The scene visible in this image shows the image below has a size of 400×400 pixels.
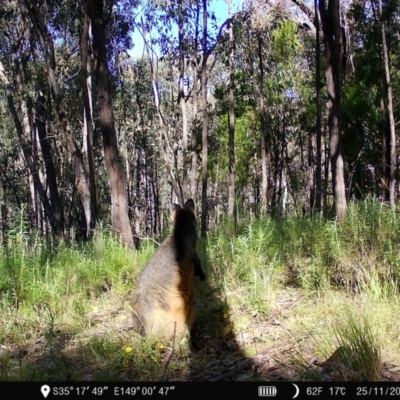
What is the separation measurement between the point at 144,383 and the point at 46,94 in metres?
20.0

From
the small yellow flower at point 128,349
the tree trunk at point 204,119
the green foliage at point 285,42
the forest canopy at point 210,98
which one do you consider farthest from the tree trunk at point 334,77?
the green foliage at point 285,42

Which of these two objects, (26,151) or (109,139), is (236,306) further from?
(26,151)

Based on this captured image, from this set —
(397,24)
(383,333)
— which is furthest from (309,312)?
(397,24)

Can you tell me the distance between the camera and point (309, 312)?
4.73 m

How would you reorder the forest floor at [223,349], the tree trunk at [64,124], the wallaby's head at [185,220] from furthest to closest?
the tree trunk at [64,124]
the wallaby's head at [185,220]
the forest floor at [223,349]

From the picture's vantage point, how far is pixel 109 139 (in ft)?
30.1

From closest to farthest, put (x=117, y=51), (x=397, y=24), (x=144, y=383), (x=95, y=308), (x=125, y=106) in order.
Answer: (x=144, y=383)
(x=95, y=308)
(x=397, y=24)
(x=117, y=51)
(x=125, y=106)

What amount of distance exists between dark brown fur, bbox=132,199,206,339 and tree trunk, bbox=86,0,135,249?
372 centimetres

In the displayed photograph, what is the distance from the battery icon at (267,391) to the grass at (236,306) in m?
0.29

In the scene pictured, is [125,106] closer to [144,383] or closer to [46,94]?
[46,94]

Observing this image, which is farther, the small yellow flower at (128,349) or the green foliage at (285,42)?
the green foliage at (285,42)

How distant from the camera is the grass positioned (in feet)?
12.9

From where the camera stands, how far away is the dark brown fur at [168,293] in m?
4.66

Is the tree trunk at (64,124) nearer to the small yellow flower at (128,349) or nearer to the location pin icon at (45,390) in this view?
the small yellow flower at (128,349)
